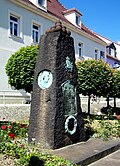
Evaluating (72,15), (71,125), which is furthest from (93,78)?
(72,15)

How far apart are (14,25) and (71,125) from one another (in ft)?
44.9

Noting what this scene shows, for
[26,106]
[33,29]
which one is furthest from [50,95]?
[33,29]

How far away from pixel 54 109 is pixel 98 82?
6.15 metres

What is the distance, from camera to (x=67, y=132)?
5.29 meters

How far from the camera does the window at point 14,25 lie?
17.4m

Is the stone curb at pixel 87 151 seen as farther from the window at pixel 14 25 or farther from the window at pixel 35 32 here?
the window at pixel 35 32

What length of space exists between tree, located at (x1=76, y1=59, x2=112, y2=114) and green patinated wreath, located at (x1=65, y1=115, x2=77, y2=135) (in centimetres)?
553

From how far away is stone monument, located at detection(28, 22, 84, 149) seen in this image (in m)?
5.08

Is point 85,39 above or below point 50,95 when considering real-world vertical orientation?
above

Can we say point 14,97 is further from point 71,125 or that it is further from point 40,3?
point 71,125

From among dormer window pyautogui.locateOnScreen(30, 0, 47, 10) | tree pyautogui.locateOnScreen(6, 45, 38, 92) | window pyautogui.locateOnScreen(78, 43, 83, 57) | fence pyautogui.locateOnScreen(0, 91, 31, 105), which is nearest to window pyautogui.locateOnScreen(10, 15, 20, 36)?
dormer window pyautogui.locateOnScreen(30, 0, 47, 10)

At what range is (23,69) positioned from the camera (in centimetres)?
1093

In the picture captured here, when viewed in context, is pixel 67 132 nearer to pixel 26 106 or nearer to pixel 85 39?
pixel 26 106

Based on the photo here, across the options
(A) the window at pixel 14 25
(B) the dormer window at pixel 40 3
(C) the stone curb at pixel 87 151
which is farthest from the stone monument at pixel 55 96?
(B) the dormer window at pixel 40 3
